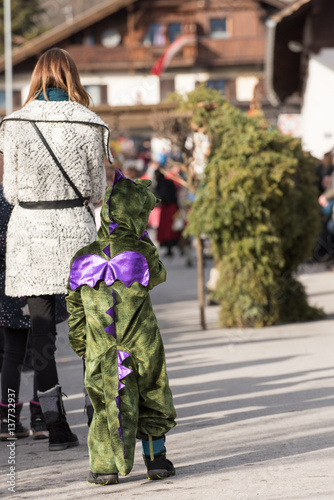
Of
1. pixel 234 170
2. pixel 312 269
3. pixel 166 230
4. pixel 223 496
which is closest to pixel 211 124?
pixel 234 170

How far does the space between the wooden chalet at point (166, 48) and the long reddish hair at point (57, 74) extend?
44731mm

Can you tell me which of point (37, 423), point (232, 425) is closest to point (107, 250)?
point (37, 423)

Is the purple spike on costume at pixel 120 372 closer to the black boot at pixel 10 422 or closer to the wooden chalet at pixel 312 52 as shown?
the black boot at pixel 10 422

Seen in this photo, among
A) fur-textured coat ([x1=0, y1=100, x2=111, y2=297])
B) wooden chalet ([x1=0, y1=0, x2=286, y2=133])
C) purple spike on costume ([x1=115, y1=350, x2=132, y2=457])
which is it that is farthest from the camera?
wooden chalet ([x1=0, y1=0, x2=286, y2=133])

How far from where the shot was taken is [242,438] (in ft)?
16.7

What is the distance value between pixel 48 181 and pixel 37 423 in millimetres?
→ 1344

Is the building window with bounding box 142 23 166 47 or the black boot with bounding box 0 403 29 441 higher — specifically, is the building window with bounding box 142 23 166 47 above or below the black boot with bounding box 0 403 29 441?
above

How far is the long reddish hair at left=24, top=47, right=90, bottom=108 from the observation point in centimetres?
502

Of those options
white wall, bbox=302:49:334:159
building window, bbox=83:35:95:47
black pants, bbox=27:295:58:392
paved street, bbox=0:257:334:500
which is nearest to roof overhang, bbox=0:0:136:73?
building window, bbox=83:35:95:47

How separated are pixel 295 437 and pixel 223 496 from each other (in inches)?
44.2

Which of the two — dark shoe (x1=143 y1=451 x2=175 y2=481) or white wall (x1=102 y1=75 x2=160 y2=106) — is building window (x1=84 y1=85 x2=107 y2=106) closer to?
white wall (x1=102 y1=75 x2=160 y2=106)

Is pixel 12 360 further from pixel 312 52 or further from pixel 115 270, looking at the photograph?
pixel 312 52

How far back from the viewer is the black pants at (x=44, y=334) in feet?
16.5

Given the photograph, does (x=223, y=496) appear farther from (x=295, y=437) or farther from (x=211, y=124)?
(x=211, y=124)
